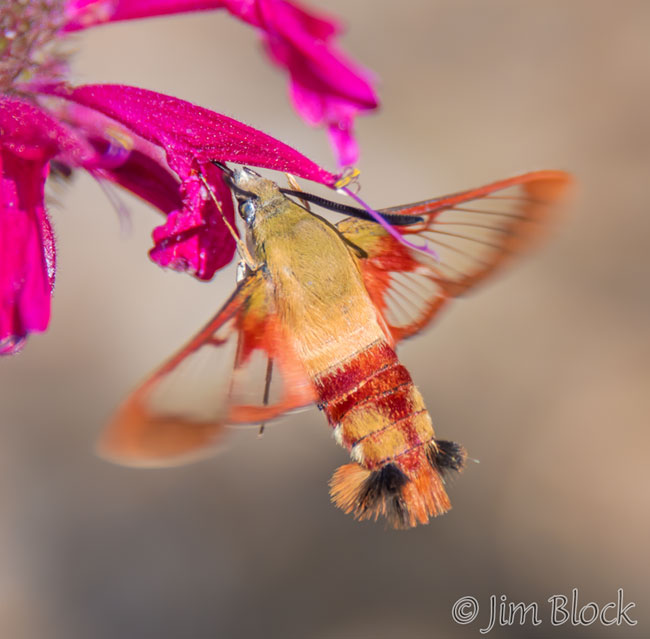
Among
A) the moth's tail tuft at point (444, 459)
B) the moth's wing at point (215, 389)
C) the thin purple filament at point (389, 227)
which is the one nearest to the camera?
the moth's wing at point (215, 389)

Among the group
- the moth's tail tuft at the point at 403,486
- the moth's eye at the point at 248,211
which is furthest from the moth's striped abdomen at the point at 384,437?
the moth's eye at the point at 248,211

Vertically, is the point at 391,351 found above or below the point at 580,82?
below

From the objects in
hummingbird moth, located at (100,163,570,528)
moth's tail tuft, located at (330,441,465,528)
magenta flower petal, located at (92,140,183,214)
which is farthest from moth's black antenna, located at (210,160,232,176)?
moth's tail tuft, located at (330,441,465,528)

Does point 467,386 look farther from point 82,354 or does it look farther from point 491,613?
point 82,354

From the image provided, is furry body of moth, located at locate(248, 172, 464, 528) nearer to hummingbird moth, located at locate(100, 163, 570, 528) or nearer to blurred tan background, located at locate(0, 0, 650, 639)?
hummingbird moth, located at locate(100, 163, 570, 528)

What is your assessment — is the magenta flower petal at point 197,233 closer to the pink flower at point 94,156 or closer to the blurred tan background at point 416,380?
the pink flower at point 94,156

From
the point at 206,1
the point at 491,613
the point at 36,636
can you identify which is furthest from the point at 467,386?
the point at 206,1
